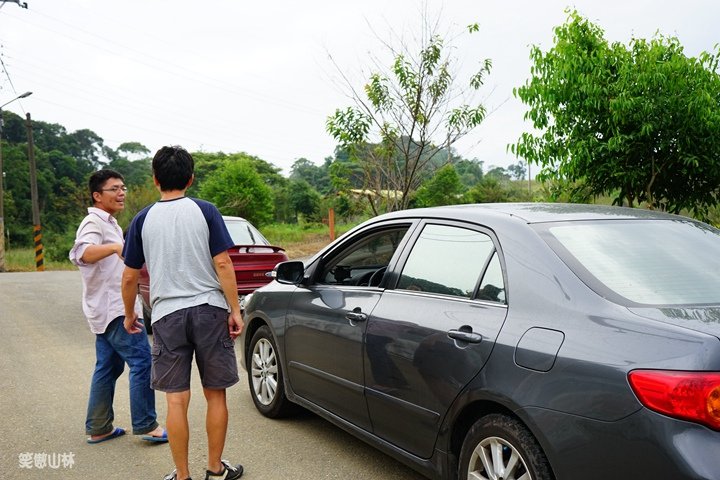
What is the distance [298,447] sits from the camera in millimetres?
4266

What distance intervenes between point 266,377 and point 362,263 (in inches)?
46.5

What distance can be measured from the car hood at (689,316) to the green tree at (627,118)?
5132 mm

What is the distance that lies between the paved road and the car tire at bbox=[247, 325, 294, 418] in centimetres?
10

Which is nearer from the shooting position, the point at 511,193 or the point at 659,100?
the point at 659,100

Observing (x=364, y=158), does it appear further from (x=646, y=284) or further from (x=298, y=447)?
(x=646, y=284)

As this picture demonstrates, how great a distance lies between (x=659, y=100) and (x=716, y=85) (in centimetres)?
68

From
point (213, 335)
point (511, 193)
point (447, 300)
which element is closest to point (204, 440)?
point (213, 335)

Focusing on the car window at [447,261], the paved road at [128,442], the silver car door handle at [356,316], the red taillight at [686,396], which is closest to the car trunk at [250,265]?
the paved road at [128,442]

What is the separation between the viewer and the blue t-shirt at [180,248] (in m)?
3.46

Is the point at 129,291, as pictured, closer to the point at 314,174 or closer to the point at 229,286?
the point at 229,286

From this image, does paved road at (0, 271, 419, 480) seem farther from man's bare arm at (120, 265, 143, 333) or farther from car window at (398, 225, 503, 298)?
car window at (398, 225, 503, 298)

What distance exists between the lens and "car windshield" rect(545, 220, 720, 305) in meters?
2.62

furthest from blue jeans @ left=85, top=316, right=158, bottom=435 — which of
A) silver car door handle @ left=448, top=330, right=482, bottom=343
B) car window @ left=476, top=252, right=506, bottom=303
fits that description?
car window @ left=476, top=252, right=506, bottom=303

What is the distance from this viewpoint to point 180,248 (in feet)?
11.4
